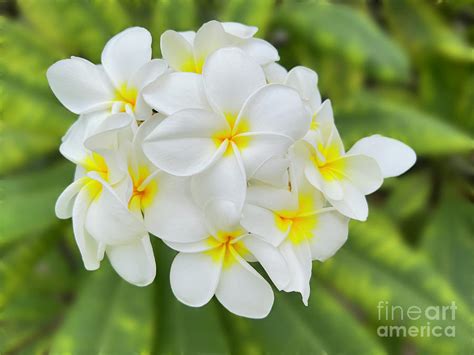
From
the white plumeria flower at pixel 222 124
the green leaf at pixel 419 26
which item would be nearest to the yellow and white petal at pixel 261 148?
the white plumeria flower at pixel 222 124

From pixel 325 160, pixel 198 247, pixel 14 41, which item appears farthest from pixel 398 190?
pixel 14 41

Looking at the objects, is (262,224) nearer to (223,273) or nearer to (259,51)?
(223,273)

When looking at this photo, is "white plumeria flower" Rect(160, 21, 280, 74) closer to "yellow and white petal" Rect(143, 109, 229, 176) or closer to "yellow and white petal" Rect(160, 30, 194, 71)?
"yellow and white petal" Rect(160, 30, 194, 71)

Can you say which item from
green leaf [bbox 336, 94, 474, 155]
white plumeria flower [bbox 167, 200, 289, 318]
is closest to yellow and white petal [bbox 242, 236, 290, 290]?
white plumeria flower [bbox 167, 200, 289, 318]

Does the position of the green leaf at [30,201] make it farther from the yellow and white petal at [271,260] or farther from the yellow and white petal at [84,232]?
the yellow and white petal at [271,260]

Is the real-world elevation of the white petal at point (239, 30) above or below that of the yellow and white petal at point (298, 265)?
above

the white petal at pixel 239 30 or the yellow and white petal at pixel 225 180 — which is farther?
the white petal at pixel 239 30
